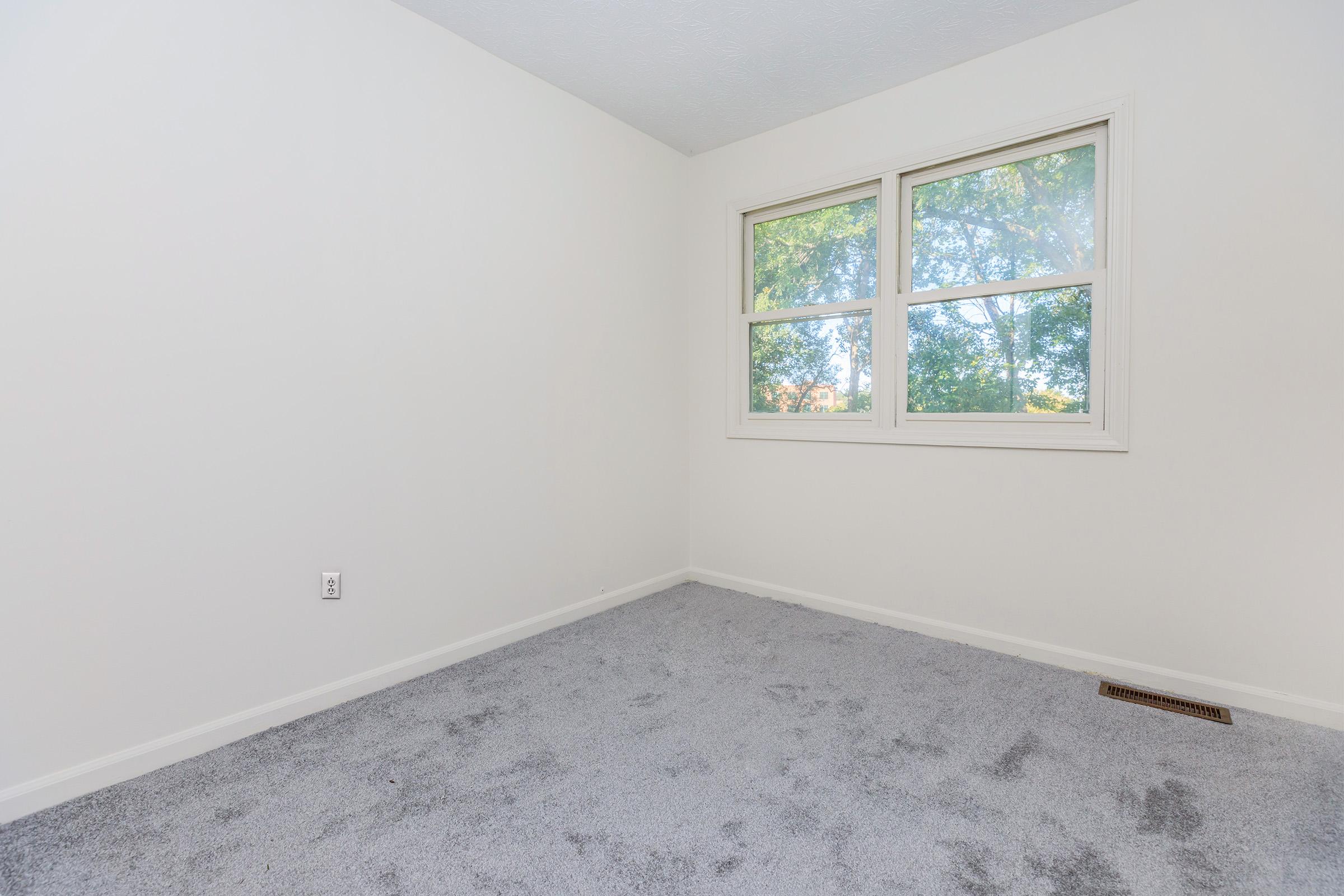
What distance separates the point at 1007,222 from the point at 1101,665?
1.91m

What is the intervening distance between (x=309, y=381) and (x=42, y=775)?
4.25 feet

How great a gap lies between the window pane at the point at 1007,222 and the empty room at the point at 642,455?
0.02 metres

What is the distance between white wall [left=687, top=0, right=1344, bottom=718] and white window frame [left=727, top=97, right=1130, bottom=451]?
6 centimetres

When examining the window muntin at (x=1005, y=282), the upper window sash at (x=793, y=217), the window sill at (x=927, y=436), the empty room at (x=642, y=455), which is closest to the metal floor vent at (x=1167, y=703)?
the empty room at (x=642, y=455)

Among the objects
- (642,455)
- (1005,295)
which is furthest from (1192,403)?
(642,455)

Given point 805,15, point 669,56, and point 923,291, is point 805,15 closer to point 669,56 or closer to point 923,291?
point 669,56

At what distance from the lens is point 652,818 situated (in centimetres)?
161

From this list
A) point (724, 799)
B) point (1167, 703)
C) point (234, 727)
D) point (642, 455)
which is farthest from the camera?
point (642, 455)

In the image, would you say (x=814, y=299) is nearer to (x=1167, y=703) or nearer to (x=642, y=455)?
(x=642, y=455)

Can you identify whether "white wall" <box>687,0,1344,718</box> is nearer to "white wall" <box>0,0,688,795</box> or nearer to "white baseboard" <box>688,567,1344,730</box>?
"white baseboard" <box>688,567,1344,730</box>

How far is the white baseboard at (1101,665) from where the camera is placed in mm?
2127

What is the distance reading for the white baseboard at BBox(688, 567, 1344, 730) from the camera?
83.7 inches

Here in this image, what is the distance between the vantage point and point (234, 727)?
1994mm

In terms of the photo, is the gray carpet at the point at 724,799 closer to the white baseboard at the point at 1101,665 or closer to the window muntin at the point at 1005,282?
the white baseboard at the point at 1101,665
